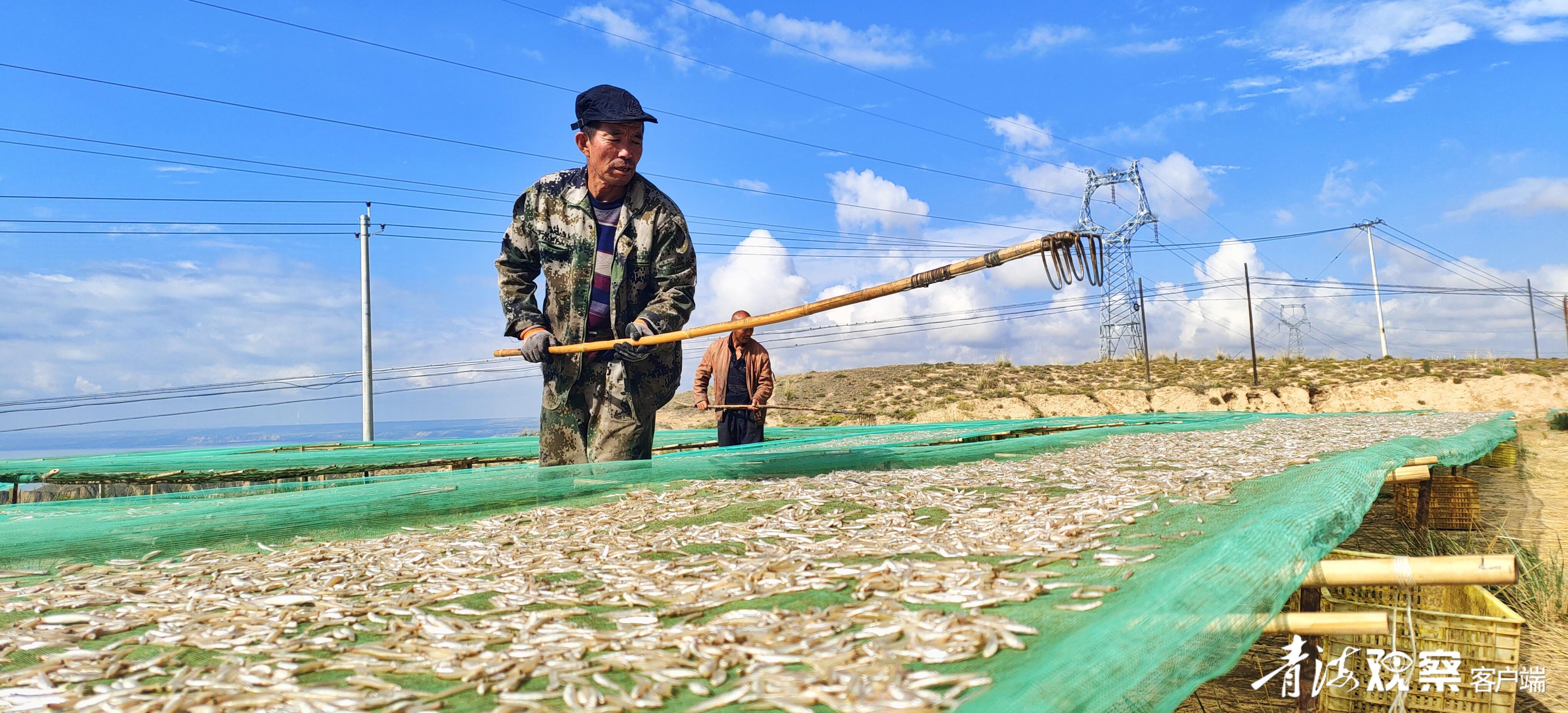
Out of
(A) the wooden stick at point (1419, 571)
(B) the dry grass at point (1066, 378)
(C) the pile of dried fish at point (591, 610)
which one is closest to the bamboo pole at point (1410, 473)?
(C) the pile of dried fish at point (591, 610)

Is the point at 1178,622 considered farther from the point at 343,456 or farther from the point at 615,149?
the point at 343,456

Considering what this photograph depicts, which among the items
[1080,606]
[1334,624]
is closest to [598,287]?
[1080,606]

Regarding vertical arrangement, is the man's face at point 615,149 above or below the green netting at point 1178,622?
above

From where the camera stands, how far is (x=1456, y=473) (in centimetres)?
758

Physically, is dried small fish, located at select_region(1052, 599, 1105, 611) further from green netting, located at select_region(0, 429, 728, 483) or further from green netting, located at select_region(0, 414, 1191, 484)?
green netting, located at select_region(0, 429, 728, 483)

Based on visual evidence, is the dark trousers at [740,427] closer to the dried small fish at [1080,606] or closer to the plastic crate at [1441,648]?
the plastic crate at [1441,648]

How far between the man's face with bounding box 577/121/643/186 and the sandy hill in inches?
771

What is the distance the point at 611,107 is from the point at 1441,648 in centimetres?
444

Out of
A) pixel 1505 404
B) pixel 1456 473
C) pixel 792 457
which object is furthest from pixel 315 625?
pixel 1505 404

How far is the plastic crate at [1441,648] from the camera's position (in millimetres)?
2994

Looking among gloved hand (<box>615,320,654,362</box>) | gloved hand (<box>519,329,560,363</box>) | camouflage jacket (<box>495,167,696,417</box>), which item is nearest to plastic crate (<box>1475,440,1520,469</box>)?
camouflage jacket (<box>495,167,696,417</box>)

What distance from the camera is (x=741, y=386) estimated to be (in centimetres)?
838

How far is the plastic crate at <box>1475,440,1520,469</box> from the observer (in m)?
10.7

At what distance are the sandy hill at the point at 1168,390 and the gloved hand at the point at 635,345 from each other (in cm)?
1948
